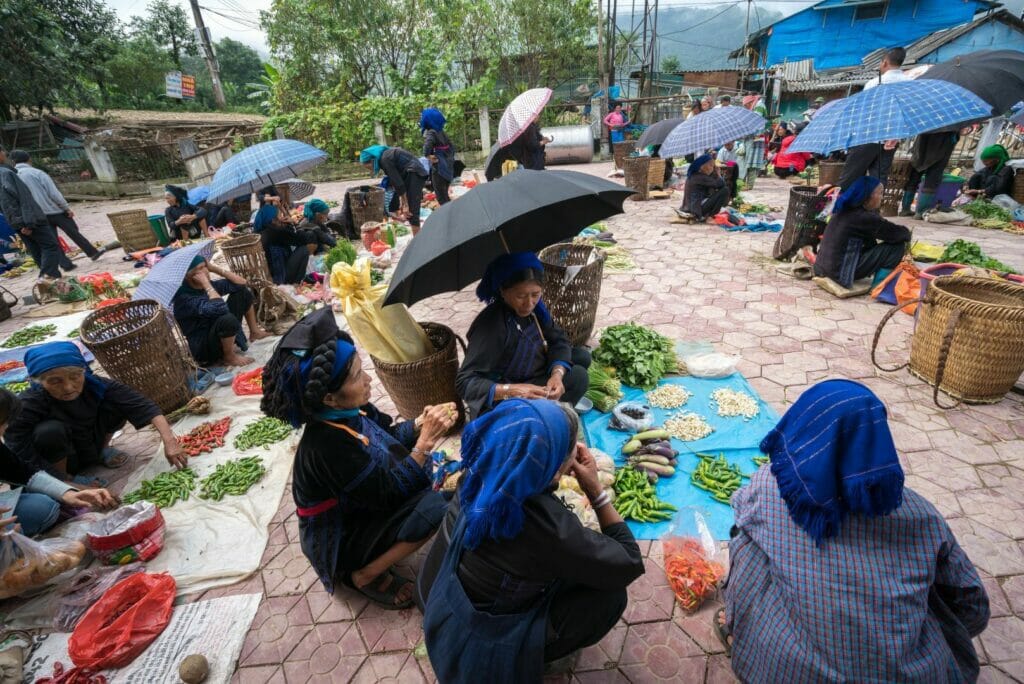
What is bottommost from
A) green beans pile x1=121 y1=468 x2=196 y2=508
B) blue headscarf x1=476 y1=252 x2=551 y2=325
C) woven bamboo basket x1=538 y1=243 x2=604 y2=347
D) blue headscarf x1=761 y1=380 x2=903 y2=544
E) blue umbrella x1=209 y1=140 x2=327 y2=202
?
green beans pile x1=121 y1=468 x2=196 y2=508

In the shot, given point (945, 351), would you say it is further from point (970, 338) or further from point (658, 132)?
point (658, 132)

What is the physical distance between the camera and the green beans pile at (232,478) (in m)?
3.46

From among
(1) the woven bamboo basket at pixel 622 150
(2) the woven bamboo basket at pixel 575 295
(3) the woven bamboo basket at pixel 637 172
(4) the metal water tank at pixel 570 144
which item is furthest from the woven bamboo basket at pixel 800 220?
(4) the metal water tank at pixel 570 144

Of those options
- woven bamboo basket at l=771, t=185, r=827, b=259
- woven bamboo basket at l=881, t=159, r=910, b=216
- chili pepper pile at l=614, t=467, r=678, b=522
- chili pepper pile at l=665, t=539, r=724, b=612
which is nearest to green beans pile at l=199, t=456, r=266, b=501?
chili pepper pile at l=614, t=467, r=678, b=522

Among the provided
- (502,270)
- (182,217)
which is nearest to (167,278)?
(502,270)

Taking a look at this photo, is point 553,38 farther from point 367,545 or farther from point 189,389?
point 367,545

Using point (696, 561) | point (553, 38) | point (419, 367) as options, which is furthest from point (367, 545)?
point (553, 38)

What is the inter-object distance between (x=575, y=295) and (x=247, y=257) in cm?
475

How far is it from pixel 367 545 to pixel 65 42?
28.0 m

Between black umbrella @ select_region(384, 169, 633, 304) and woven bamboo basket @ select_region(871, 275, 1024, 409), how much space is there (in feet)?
7.92

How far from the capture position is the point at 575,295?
423 centimetres

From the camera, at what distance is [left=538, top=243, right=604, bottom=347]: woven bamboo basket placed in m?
4.16

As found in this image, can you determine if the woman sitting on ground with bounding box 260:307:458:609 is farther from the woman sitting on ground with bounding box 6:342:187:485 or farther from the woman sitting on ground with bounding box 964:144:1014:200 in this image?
the woman sitting on ground with bounding box 964:144:1014:200

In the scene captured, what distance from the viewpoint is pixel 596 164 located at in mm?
16688
